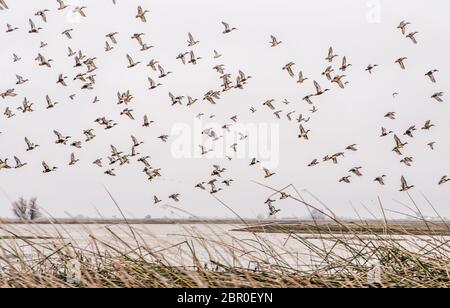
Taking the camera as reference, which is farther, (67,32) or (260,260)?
(67,32)

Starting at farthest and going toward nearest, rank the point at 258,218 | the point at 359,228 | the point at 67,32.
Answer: the point at 67,32 < the point at 359,228 < the point at 258,218

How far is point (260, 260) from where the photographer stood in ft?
19.0

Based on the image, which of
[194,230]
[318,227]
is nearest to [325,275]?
[318,227]

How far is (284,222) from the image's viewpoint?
248 inches

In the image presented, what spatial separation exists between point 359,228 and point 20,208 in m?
3.14

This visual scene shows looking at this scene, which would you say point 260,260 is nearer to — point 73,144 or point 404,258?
point 404,258

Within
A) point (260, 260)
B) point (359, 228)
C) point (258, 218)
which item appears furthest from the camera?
point (359, 228)
